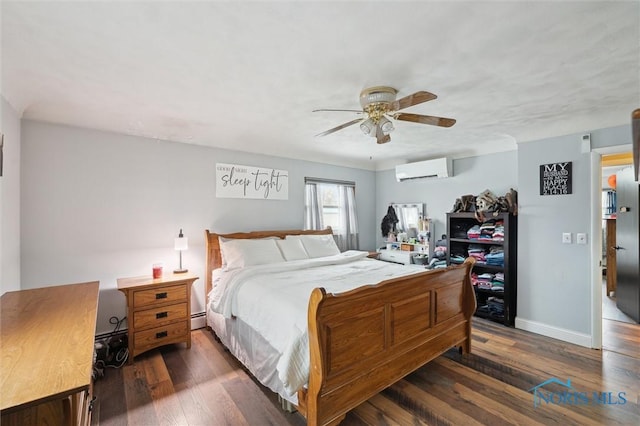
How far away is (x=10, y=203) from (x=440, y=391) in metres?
3.80

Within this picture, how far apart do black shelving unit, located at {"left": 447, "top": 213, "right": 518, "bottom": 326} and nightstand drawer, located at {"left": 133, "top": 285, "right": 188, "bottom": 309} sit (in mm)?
3470

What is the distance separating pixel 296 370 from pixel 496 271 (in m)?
3.23

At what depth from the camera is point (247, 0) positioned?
4.06 ft

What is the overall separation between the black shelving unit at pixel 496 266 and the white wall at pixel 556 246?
101 mm

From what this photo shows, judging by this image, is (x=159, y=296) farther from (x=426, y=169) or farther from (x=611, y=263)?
(x=611, y=263)

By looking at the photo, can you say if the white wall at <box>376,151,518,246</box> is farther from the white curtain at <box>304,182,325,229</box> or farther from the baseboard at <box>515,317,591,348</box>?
the baseboard at <box>515,317,591,348</box>

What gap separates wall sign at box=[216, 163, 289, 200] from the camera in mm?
3789

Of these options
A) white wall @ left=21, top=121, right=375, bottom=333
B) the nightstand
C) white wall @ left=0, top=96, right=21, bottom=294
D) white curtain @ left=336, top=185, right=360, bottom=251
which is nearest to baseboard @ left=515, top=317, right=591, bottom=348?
white curtain @ left=336, top=185, right=360, bottom=251

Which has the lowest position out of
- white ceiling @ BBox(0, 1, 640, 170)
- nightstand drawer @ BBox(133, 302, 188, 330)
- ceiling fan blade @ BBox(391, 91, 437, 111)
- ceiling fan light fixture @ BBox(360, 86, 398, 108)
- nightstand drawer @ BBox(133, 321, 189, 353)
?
nightstand drawer @ BBox(133, 321, 189, 353)

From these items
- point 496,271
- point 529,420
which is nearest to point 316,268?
point 529,420

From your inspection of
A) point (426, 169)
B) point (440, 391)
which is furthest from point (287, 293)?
point (426, 169)

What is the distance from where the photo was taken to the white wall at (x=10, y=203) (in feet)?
7.08

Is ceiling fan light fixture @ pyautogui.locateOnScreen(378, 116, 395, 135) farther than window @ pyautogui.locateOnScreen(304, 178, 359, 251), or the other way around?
window @ pyautogui.locateOnScreen(304, 178, 359, 251)

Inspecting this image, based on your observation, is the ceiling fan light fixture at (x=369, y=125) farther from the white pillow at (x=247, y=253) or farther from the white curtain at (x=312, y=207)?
the white curtain at (x=312, y=207)
